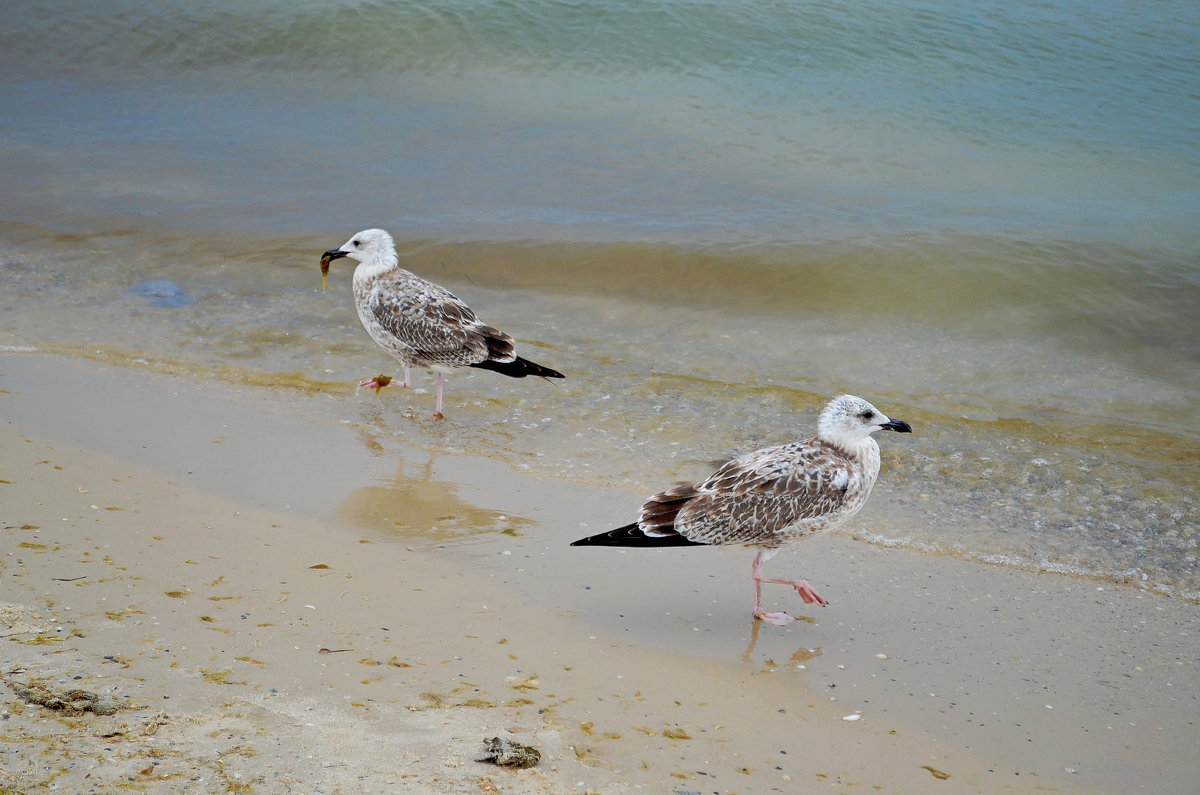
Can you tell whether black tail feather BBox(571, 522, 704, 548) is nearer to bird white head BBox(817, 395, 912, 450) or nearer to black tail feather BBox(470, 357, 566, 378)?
bird white head BBox(817, 395, 912, 450)

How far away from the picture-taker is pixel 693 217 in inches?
455

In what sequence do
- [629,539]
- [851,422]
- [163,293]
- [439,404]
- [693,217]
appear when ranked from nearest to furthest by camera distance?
[629,539] < [851,422] < [439,404] < [163,293] < [693,217]

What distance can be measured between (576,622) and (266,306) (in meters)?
5.34

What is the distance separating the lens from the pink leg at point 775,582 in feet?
15.8

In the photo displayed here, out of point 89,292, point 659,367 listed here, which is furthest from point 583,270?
point 89,292

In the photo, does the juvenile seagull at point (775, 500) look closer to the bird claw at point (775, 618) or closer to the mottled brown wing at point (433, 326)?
the bird claw at point (775, 618)

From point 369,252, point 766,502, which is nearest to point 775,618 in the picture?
point 766,502

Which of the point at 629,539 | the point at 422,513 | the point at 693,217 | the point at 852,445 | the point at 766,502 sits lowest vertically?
the point at 422,513

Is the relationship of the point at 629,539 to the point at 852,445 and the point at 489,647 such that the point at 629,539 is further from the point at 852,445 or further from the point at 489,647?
the point at 852,445

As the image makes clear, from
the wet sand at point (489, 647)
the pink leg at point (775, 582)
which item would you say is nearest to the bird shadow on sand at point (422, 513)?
the wet sand at point (489, 647)

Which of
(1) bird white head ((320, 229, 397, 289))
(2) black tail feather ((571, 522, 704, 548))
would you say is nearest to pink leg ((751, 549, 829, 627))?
(2) black tail feather ((571, 522, 704, 548))

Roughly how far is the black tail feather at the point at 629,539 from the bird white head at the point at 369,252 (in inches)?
141

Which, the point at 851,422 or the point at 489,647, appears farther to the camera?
the point at 851,422

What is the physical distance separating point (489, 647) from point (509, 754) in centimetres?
90
